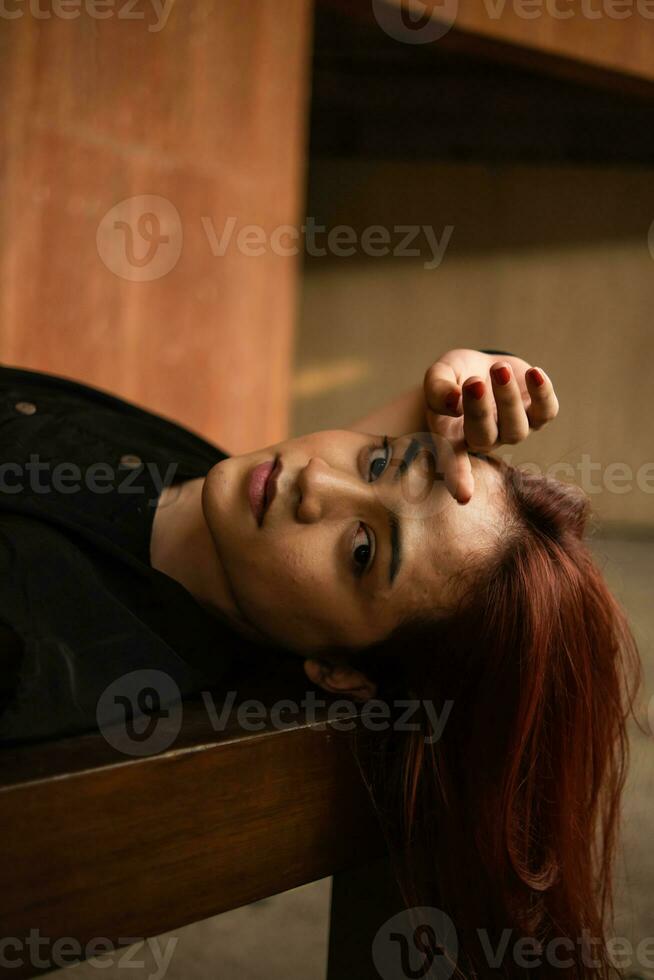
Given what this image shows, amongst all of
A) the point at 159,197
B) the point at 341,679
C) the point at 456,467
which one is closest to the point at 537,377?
the point at 456,467

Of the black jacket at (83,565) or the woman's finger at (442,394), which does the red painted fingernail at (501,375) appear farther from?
the black jacket at (83,565)

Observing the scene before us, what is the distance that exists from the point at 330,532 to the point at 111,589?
1.01ft

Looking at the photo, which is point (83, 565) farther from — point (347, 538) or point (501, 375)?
point (501, 375)

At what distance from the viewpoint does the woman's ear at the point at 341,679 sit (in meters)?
1.36

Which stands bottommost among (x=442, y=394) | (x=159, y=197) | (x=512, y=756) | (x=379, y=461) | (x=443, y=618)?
(x=512, y=756)

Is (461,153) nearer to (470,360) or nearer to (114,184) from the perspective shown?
(114,184)

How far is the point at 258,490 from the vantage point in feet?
4.33

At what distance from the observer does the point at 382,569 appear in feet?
4.22

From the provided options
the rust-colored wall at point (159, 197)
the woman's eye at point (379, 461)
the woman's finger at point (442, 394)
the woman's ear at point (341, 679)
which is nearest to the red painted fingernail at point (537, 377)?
the woman's finger at point (442, 394)

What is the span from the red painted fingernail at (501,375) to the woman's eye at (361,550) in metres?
0.27

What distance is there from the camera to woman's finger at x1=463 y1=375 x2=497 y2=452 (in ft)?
4.03

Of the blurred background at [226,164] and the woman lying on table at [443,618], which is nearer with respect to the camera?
the woman lying on table at [443,618]

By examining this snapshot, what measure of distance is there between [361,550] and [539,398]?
349 millimetres

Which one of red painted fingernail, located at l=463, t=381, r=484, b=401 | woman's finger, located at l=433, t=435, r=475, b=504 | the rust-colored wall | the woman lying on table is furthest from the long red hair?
the rust-colored wall
